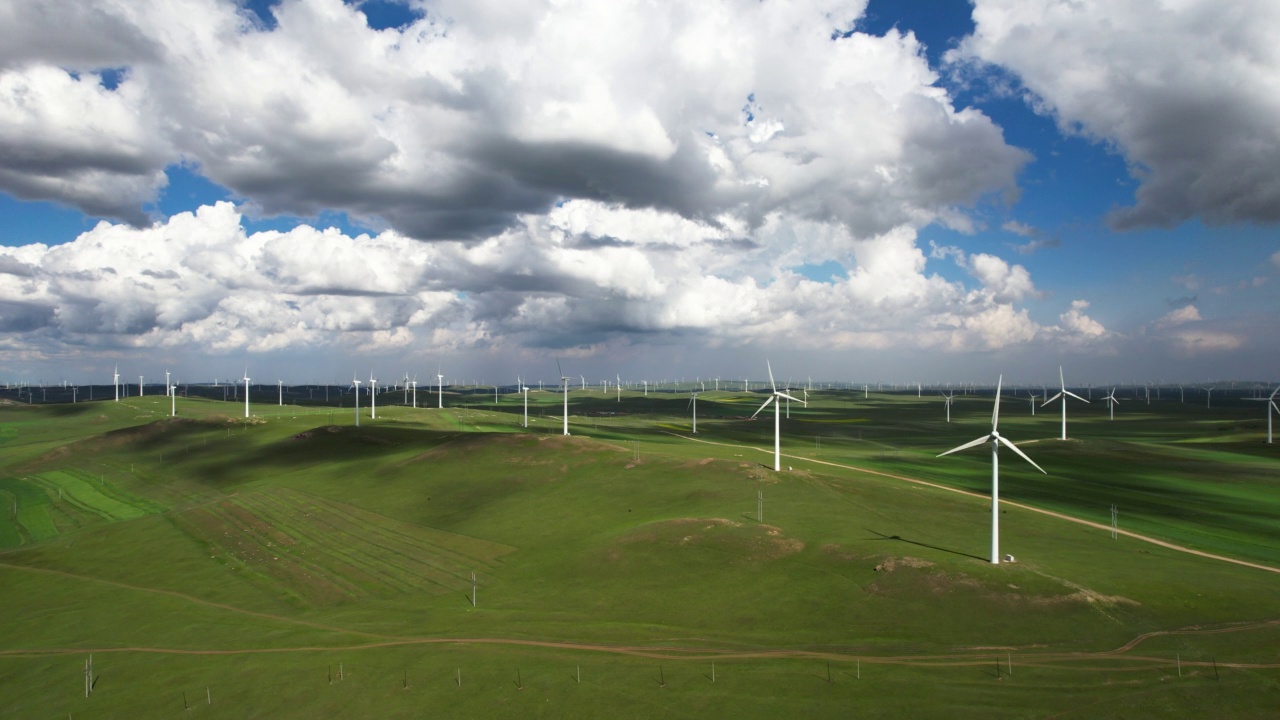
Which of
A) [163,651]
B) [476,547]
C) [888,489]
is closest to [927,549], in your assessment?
[888,489]

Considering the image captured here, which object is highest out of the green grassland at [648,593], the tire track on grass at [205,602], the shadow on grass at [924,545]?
the shadow on grass at [924,545]

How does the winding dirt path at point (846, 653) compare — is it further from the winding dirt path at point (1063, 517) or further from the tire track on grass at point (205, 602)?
the winding dirt path at point (1063, 517)

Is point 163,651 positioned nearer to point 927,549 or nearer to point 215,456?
point 927,549

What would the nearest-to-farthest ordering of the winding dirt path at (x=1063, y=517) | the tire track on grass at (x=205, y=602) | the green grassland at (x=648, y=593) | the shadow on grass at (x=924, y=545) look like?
the green grassland at (x=648, y=593), the tire track on grass at (x=205, y=602), the shadow on grass at (x=924, y=545), the winding dirt path at (x=1063, y=517)

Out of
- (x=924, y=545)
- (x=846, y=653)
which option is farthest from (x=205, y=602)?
(x=924, y=545)

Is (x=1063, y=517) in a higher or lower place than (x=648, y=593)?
higher

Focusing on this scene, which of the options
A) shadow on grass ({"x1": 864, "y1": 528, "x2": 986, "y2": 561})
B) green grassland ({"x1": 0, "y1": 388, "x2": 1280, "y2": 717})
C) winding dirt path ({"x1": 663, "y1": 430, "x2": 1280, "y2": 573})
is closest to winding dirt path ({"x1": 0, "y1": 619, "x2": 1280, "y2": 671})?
green grassland ({"x1": 0, "y1": 388, "x2": 1280, "y2": 717})

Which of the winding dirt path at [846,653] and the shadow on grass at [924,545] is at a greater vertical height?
the shadow on grass at [924,545]

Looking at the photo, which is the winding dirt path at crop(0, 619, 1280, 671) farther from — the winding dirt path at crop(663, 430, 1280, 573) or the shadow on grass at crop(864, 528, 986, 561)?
the winding dirt path at crop(663, 430, 1280, 573)

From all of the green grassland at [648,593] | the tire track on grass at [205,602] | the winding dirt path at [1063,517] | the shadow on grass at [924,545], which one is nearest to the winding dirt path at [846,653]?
the green grassland at [648,593]

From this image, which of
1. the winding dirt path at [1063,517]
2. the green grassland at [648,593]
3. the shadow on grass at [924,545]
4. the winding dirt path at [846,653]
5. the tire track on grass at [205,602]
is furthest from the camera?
the winding dirt path at [1063,517]

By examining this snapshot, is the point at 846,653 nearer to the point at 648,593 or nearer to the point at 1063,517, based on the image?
the point at 648,593
